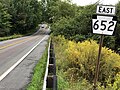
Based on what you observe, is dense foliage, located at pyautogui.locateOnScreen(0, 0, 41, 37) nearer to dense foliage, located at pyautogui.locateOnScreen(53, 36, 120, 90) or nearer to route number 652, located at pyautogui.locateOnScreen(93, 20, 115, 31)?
dense foliage, located at pyautogui.locateOnScreen(53, 36, 120, 90)

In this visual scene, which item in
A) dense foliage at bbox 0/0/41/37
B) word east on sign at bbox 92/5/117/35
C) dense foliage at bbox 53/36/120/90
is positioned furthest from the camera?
dense foliage at bbox 0/0/41/37

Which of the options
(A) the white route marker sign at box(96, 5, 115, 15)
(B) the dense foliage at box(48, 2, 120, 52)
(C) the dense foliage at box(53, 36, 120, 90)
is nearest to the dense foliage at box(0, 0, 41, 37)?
(B) the dense foliage at box(48, 2, 120, 52)

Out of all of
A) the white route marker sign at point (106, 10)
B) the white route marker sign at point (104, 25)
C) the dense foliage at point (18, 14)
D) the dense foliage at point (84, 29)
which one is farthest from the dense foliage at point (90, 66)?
the dense foliage at point (18, 14)

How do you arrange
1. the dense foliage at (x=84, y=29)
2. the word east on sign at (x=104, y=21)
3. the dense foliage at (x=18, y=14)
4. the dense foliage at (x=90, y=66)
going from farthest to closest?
the dense foliage at (x=18, y=14) < the dense foliage at (x=84, y=29) < the dense foliage at (x=90, y=66) < the word east on sign at (x=104, y=21)

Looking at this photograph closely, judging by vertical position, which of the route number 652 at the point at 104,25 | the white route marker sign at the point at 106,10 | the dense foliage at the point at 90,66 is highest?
the white route marker sign at the point at 106,10

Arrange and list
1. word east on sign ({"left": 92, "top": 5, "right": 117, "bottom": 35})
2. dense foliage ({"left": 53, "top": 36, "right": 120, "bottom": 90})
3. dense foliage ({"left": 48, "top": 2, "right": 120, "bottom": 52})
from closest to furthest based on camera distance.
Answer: word east on sign ({"left": 92, "top": 5, "right": 117, "bottom": 35}) < dense foliage ({"left": 53, "top": 36, "right": 120, "bottom": 90}) < dense foliage ({"left": 48, "top": 2, "right": 120, "bottom": 52})

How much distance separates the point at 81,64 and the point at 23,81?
2490mm

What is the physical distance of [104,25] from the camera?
8703 millimetres

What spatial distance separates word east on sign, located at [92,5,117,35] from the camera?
8672mm

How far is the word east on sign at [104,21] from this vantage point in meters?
8.67

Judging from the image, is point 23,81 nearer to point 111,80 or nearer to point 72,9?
point 111,80

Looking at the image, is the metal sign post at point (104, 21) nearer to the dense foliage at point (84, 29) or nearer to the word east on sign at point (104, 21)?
the word east on sign at point (104, 21)

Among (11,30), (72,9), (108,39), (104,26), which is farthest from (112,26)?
(11,30)

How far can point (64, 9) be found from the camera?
4919cm
